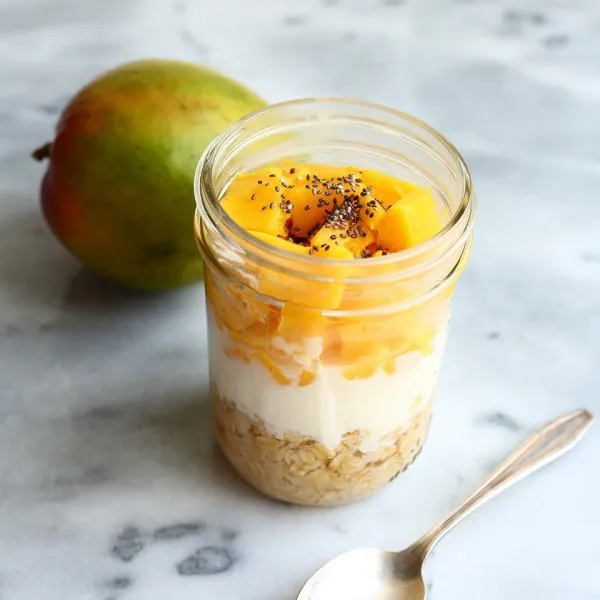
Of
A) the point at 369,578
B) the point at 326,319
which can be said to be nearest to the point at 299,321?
the point at 326,319

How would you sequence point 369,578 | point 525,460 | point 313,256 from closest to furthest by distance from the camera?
point 313,256
point 369,578
point 525,460

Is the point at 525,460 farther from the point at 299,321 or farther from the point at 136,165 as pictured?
the point at 136,165

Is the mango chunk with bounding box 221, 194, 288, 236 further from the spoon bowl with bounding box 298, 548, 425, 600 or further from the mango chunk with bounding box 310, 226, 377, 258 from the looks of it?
the spoon bowl with bounding box 298, 548, 425, 600

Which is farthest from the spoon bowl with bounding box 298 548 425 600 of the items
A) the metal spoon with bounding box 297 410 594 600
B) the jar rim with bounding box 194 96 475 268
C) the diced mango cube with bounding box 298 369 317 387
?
the jar rim with bounding box 194 96 475 268

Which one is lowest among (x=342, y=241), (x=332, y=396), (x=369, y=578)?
(x=369, y=578)

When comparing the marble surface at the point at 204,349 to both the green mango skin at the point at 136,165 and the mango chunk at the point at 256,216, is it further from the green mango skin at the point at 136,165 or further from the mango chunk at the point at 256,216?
the mango chunk at the point at 256,216
